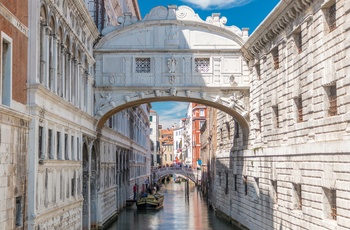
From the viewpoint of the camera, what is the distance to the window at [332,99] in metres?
14.0

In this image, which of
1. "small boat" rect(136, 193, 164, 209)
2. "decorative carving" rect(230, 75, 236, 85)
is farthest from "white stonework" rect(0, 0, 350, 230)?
"small boat" rect(136, 193, 164, 209)

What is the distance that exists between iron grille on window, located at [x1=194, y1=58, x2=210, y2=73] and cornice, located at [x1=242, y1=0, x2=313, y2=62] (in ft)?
5.26

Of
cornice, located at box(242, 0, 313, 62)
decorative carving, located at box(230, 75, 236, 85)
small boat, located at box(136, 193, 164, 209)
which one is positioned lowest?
small boat, located at box(136, 193, 164, 209)

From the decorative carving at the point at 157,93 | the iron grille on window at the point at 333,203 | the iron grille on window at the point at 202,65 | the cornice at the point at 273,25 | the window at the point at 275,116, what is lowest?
the iron grille on window at the point at 333,203

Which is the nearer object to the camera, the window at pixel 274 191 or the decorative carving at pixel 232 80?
the window at pixel 274 191

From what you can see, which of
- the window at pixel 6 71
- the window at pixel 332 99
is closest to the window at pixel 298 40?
the window at pixel 332 99

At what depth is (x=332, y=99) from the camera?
14.2 m

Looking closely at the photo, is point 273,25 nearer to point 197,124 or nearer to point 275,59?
point 275,59

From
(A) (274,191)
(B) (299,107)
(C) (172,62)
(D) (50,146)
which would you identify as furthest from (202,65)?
(D) (50,146)

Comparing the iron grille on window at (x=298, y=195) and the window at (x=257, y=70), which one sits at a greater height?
the window at (x=257, y=70)

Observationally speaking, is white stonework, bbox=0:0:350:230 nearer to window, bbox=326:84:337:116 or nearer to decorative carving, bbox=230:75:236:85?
window, bbox=326:84:337:116

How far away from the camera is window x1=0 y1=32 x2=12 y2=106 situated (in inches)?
476

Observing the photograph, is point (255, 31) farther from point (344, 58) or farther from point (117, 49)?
point (344, 58)

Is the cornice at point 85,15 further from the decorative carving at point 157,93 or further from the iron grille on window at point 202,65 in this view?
the iron grille on window at point 202,65
